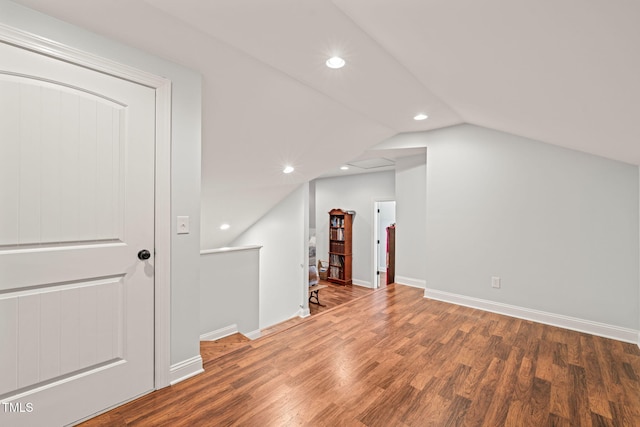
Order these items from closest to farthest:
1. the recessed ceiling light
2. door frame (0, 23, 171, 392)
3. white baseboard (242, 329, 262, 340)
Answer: door frame (0, 23, 171, 392)
the recessed ceiling light
white baseboard (242, 329, 262, 340)

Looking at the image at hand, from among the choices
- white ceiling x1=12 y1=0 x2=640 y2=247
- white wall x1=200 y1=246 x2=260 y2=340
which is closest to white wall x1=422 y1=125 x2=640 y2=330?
white ceiling x1=12 y1=0 x2=640 y2=247

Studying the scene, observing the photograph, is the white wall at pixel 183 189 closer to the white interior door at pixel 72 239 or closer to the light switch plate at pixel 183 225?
the light switch plate at pixel 183 225

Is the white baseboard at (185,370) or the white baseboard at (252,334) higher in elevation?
the white baseboard at (185,370)

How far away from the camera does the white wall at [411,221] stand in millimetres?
4246

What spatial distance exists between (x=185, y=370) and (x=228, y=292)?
5.32 ft

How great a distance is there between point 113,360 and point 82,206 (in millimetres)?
873

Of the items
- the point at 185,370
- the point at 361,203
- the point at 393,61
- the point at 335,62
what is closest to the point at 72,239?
the point at 185,370

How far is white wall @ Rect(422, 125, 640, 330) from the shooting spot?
262 centimetres

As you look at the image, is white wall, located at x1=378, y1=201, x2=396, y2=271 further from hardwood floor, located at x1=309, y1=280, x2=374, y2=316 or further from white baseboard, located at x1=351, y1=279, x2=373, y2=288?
hardwood floor, located at x1=309, y1=280, x2=374, y2=316

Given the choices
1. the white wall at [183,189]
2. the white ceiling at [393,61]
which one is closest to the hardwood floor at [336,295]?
the white ceiling at [393,61]

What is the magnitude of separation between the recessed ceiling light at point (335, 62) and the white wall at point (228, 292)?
7.47 ft

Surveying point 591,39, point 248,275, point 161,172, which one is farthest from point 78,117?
point 248,275

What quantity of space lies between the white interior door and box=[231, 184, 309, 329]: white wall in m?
3.73

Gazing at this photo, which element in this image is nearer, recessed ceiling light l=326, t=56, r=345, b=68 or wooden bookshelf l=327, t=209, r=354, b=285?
recessed ceiling light l=326, t=56, r=345, b=68
